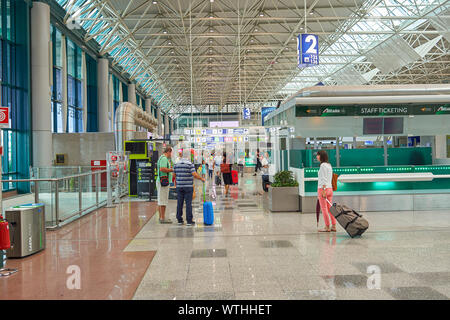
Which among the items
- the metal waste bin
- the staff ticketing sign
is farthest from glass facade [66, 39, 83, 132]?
the metal waste bin

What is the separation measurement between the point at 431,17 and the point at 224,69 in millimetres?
24277

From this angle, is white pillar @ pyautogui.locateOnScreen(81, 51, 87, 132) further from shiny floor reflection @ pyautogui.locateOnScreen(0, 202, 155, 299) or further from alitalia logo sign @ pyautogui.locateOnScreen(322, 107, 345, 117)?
alitalia logo sign @ pyautogui.locateOnScreen(322, 107, 345, 117)

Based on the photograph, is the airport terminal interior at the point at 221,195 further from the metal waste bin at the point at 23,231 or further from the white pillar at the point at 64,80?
the white pillar at the point at 64,80

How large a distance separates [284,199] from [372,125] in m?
3.18

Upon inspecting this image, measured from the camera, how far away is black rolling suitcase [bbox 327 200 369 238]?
747cm

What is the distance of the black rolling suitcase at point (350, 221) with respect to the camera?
24.5 feet

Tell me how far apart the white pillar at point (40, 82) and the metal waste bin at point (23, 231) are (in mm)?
12781

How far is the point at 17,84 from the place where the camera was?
18.0 meters

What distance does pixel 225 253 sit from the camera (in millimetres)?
6605

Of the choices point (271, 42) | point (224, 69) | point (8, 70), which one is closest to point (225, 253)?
point (8, 70)

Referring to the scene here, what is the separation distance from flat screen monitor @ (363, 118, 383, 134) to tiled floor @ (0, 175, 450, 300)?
2603 mm

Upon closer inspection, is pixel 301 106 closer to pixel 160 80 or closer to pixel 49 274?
pixel 49 274

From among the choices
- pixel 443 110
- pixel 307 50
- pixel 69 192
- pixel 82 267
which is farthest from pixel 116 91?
pixel 82 267

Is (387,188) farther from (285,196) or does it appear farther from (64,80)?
(64,80)
